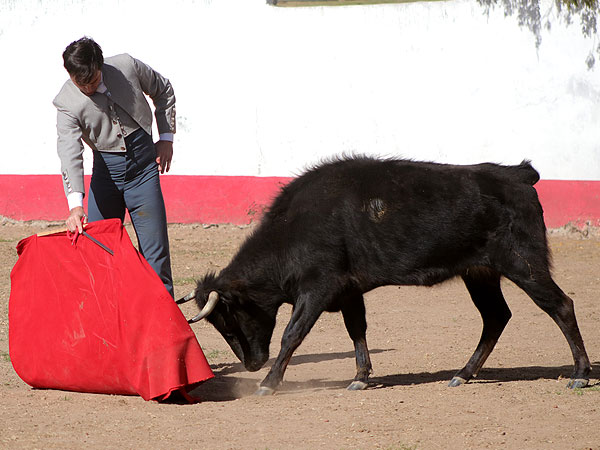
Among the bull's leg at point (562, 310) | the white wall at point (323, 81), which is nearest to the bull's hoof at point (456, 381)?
the bull's leg at point (562, 310)

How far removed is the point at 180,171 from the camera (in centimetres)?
1219

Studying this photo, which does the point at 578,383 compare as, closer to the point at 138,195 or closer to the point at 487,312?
the point at 487,312

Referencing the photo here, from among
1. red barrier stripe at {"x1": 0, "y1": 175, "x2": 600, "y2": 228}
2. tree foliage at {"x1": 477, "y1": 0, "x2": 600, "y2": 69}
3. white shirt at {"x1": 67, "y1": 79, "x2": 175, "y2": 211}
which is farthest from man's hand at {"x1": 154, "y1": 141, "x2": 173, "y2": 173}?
tree foliage at {"x1": 477, "y1": 0, "x2": 600, "y2": 69}

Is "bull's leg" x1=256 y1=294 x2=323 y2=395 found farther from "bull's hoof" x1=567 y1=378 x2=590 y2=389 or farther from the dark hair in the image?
the dark hair

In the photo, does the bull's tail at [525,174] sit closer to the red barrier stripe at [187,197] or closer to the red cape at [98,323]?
the red cape at [98,323]

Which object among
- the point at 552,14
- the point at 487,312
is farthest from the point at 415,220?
the point at 552,14

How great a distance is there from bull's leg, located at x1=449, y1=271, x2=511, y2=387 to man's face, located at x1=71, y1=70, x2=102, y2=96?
99.4 inches

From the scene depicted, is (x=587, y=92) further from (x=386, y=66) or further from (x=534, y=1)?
(x=386, y=66)

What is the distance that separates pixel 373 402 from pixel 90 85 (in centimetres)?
244

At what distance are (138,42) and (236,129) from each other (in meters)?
1.76

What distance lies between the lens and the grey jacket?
209 inches

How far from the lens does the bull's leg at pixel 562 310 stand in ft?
17.3

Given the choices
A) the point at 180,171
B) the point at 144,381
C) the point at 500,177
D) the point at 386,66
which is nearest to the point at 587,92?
the point at 386,66

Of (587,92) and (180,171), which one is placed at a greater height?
(587,92)
